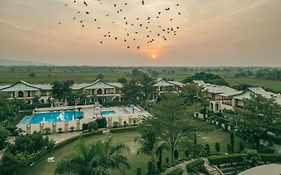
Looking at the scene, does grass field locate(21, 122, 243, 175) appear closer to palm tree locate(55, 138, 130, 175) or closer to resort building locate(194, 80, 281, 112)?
palm tree locate(55, 138, 130, 175)

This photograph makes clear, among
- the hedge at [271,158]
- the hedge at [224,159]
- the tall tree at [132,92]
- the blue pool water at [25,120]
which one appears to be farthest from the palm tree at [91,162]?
the tall tree at [132,92]

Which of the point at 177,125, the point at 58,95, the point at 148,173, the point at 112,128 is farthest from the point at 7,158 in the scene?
the point at 58,95

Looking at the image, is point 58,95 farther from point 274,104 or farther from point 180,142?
point 274,104

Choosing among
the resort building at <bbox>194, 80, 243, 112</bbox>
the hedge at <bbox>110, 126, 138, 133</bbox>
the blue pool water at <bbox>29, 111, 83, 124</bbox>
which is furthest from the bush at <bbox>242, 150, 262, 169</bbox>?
the blue pool water at <bbox>29, 111, 83, 124</bbox>

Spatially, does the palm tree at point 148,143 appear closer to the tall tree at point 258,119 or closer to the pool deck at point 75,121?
the pool deck at point 75,121

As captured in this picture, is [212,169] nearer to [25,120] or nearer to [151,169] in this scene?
[151,169]

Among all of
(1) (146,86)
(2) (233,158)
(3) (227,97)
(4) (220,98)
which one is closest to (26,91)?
(1) (146,86)
